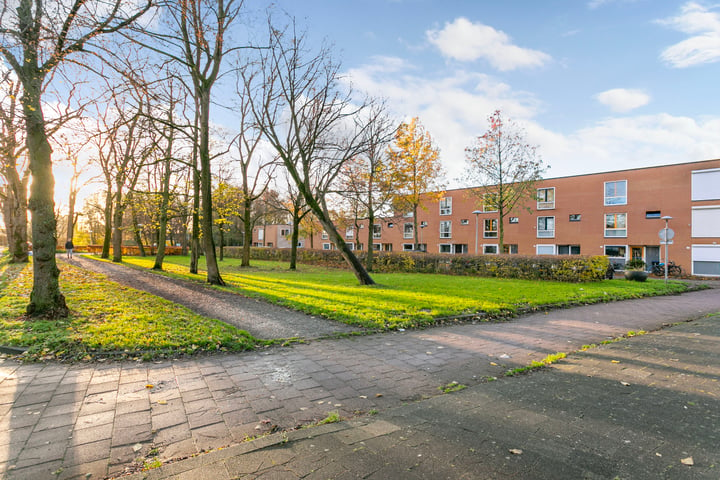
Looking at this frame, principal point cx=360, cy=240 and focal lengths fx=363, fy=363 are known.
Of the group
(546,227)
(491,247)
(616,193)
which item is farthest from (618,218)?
(491,247)

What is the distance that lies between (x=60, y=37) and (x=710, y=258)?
36.0m

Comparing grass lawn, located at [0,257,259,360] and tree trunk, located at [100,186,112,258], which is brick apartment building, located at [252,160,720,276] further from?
tree trunk, located at [100,186,112,258]

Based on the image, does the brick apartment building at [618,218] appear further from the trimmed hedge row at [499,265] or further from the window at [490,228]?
the trimmed hedge row at [499,265]

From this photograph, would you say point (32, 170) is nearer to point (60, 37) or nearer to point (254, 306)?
point (60, 37)

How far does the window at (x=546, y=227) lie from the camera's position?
33219 millimetres

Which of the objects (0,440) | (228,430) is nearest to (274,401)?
(228,430)

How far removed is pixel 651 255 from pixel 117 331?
3486cm

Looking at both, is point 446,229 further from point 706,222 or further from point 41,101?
point 41,101

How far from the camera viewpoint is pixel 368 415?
131 inches

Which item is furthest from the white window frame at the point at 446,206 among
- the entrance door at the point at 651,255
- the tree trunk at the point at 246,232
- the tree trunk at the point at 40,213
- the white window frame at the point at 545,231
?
the tree trunk at the point at 40,213

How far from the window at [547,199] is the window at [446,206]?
9.35 metres

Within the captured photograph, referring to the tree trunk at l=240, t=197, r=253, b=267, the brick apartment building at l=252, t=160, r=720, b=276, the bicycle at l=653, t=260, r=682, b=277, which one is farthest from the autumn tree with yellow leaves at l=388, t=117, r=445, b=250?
the bicycle at l=653, t=260, r=682, b=277

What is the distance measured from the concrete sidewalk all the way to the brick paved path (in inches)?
14.6

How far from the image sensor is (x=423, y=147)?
980 inches
